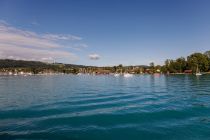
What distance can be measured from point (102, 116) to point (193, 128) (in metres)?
10.1

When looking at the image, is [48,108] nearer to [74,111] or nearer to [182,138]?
[74,111]

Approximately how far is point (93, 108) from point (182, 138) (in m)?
15.3

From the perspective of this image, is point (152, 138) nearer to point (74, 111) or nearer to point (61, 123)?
point (61, 123)

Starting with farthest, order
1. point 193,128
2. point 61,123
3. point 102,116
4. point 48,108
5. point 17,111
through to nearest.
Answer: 1. point 48,108
2. point 17,111
3. point 102,116
4. point 61,123
5. point 193,128

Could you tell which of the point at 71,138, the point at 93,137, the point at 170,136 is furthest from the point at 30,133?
the point at 170,136

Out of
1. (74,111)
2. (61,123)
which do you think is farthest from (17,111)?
(61,123)

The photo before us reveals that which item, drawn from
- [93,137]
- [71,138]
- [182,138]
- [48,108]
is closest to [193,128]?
[182,138]

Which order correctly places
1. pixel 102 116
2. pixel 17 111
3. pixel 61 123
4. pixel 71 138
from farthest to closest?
1. pixel 17 111
2. pixel 102 116
3. pixel 61 123
4. pixel 71 138

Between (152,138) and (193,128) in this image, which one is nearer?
(152,138)

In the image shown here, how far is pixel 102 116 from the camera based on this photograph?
27250 mm

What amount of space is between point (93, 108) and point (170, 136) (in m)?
14.4

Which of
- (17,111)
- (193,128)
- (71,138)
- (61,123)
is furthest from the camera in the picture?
(17,111)

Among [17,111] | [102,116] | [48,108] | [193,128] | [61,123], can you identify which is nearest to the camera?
[193,128]

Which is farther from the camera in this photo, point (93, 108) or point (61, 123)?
point (93, 108)
